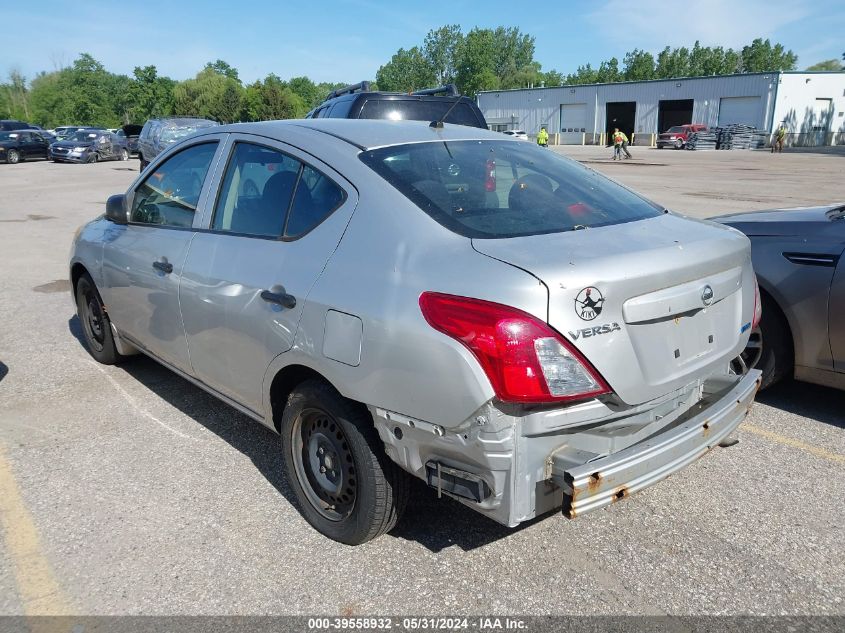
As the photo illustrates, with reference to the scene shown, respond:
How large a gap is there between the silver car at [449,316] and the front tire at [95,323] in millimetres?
1544

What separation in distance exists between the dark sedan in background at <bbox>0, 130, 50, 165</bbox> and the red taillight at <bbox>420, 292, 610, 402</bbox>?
3754cm

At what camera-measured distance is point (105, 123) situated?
97.6m

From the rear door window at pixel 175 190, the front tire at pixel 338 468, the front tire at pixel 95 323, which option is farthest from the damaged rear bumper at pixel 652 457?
the front tire at pixel 95 323

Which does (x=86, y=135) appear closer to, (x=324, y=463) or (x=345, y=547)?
(x=324, y=463)

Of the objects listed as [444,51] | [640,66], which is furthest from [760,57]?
[444,51]

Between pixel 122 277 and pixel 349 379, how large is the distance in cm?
240

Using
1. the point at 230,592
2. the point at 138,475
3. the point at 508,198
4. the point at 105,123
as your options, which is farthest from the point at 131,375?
the point at 105,123

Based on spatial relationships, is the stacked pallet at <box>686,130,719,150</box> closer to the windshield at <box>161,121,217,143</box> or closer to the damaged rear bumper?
the windshield at <box>161,121,217,143</box>

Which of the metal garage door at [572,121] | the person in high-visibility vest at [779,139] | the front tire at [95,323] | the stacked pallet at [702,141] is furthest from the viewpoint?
the metal garage door at [572,121]

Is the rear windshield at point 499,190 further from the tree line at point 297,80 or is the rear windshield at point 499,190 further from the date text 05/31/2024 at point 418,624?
the tree line at point 297,80

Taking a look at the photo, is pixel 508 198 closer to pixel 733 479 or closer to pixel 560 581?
pixel 560 581

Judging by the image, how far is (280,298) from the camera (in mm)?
2807

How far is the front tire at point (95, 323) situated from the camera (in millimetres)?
4934

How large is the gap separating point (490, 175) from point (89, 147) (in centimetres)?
3493
